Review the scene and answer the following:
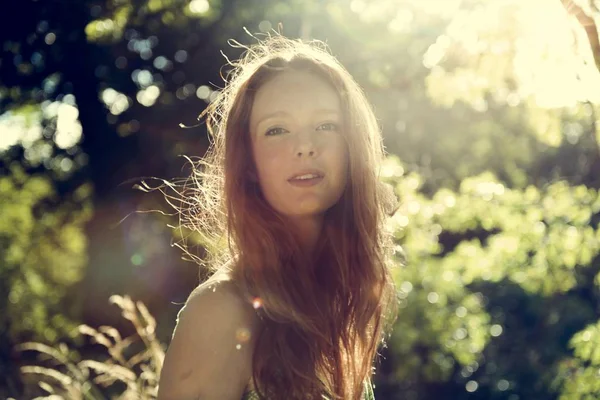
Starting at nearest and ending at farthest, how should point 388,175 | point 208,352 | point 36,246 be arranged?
1. point 208,352
2. point 388,175
3. point 36,246

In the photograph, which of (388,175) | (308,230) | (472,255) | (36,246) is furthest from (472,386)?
(36,246)

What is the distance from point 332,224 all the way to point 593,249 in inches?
110

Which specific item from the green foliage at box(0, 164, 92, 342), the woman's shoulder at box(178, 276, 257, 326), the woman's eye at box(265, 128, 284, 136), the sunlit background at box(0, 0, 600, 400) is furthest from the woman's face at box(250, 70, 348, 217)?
the green foliage at box(0, 164, 92, 342)

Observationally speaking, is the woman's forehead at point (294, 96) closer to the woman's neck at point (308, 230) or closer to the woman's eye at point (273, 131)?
the woman's eye at point (273, 131)

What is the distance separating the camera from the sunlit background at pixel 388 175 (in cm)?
473

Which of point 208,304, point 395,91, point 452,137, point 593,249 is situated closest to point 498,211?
point 593,249

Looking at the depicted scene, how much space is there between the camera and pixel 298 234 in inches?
92.1

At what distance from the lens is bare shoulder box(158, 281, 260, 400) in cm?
175

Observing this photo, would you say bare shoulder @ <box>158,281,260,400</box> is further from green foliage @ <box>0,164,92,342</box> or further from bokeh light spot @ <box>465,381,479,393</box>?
green foliage @ <box>0,164,92,342</box>

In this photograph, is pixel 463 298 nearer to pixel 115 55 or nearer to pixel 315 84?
pixel 315 84

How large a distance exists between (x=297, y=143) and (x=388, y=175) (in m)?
4.80

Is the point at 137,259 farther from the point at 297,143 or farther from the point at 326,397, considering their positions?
the point at 326,397

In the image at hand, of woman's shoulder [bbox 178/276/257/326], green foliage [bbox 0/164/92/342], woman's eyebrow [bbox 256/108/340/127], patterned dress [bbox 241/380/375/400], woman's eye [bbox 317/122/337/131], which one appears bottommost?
green foliage [bbox 0/164/92/342]

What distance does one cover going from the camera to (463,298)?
7516 mm
